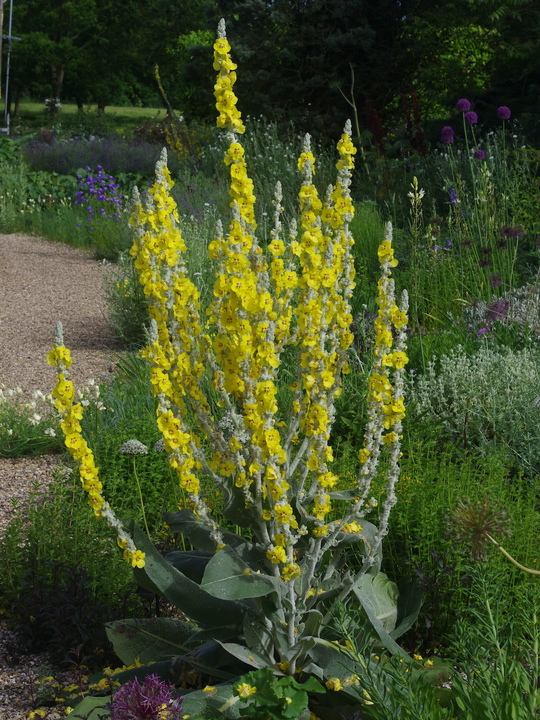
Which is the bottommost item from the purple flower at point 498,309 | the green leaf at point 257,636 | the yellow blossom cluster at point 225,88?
the green leaf at point 257,636

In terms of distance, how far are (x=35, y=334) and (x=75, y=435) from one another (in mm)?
5350

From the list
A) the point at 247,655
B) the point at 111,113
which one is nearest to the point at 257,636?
the point at 247,655

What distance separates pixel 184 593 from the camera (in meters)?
2.15

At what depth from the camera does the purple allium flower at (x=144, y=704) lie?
1.72 meters

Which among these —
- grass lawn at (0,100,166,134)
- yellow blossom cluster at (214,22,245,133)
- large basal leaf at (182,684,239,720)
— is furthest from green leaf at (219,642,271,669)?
grass lawn at (0,100,166,134)

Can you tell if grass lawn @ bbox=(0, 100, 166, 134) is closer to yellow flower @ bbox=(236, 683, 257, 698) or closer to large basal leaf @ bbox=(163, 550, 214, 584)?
large basal leaf @ bbox=(163, 550, 214, 584)

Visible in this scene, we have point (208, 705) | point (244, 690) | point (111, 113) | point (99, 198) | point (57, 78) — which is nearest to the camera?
point (244, 690)

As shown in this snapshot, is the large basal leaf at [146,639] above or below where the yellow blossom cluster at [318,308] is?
below

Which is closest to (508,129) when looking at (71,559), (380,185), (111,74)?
(380,185)

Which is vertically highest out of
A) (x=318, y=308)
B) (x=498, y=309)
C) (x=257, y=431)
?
(x=318, y=308)

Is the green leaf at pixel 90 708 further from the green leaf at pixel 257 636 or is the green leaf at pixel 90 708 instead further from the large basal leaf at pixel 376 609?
the large basal leaf at pixel 376 609

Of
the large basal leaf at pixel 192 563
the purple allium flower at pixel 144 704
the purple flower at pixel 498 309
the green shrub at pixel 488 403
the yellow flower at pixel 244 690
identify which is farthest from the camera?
the purple flower at pixel 498 309

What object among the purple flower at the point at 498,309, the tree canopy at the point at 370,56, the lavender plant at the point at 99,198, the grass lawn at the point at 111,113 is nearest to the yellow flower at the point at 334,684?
the purple flower at the point at 498,309

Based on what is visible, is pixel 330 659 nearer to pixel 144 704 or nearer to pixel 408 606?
pixel 408 606
